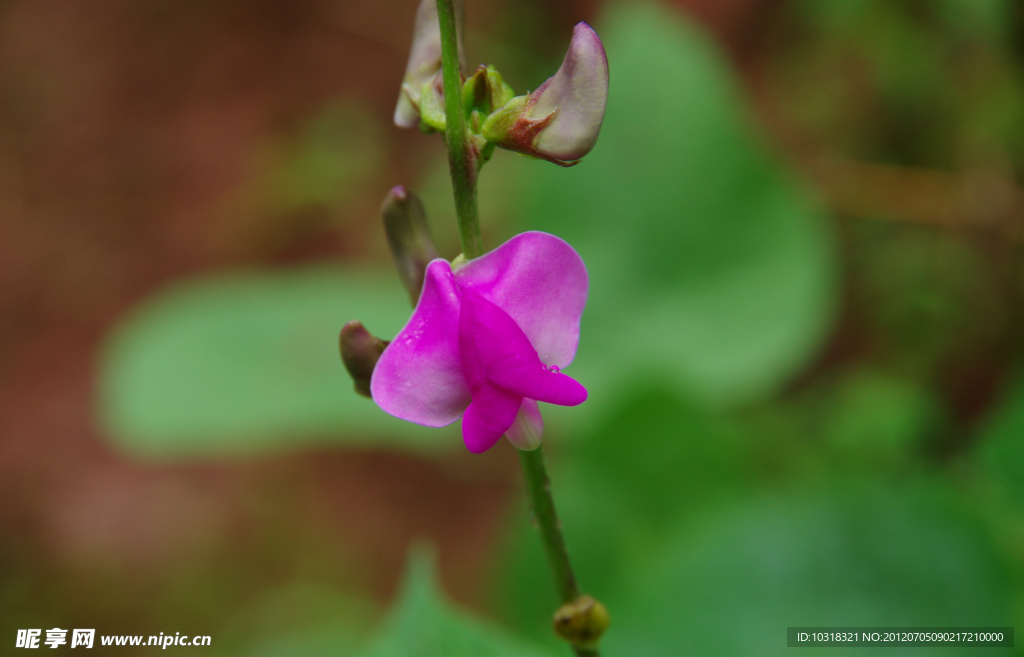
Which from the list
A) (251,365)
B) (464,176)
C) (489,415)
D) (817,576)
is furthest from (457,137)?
(251,365)

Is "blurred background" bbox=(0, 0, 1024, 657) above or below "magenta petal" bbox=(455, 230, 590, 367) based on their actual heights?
above

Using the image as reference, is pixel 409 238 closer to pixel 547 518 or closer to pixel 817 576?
pixel 547 518

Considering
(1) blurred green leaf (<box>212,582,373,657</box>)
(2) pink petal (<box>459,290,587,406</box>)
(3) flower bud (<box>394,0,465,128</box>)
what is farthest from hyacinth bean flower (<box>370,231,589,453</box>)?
(1) blurred green leaf (<box>212,582,373,657</box>)

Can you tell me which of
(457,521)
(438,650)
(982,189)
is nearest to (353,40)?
(457,521)

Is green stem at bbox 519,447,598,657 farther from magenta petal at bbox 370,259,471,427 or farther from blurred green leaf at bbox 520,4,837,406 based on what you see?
blurred green leaf at bbox 520,4,837,406

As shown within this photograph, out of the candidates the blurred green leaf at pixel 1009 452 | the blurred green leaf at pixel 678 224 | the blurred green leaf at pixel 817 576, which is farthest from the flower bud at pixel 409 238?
the blurred green leaf at pixel 678 224

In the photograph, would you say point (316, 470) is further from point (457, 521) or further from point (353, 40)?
point (353, 40)
